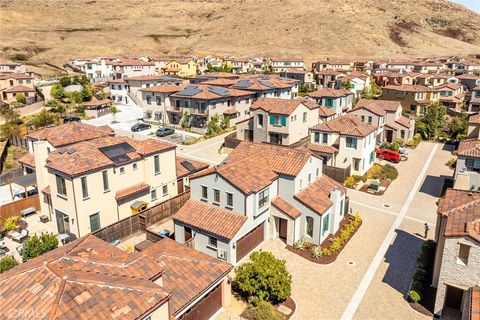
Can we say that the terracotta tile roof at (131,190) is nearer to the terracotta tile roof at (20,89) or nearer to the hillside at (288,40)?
the terracotta tile roof at (20,89)

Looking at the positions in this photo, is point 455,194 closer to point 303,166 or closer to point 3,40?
point 303,166

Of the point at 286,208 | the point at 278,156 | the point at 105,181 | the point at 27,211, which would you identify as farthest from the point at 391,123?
the point at 27,211

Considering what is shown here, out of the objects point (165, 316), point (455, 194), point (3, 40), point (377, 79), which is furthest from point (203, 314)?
point (3, 40)

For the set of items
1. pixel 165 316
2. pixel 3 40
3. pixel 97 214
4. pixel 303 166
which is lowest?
pixel 97 214

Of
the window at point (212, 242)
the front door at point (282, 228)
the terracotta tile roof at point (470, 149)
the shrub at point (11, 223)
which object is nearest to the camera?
the window at point (212, 242)

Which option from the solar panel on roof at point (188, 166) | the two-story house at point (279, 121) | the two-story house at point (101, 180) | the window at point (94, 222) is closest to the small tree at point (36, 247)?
the two-story house at point (101, 180)

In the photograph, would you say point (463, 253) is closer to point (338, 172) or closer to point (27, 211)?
point (338, 172)

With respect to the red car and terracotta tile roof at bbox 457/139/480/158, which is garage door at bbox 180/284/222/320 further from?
the red car
